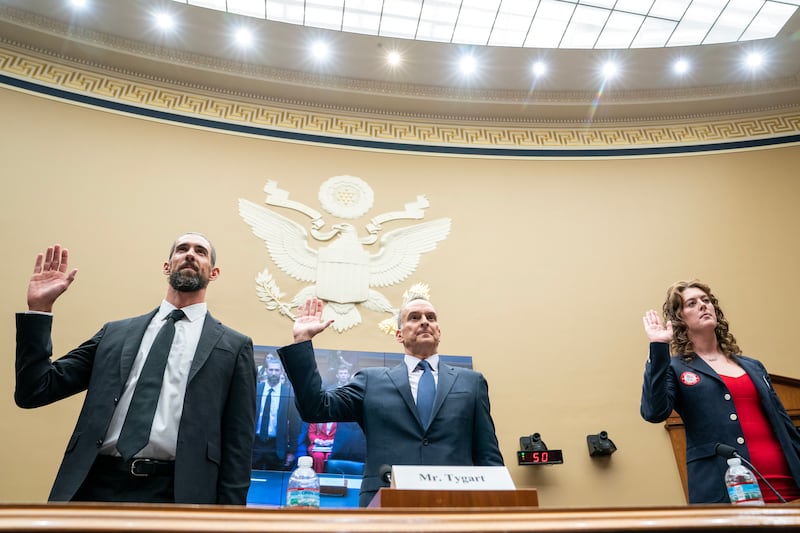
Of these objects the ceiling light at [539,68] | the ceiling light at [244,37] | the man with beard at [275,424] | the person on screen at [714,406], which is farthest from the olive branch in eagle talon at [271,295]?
the ceiling light at [539,68]

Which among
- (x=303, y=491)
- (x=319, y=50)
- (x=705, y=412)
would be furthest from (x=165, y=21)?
(x=705, y=412)

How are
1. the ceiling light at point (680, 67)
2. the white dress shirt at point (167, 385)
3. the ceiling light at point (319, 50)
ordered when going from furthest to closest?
the ceiling light at point (680, 67) < the ceiling light at point (319, 50) < the white dress shirt at point (167, 385)

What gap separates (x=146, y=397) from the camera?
1996 mm

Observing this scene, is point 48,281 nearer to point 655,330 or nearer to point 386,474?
point 386,474

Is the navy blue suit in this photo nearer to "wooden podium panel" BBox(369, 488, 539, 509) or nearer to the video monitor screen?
the video monitor screen

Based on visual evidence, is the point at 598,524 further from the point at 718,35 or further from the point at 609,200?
the point at 718,35

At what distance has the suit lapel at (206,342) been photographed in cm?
212

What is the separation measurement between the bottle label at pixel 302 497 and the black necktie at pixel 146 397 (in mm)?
644

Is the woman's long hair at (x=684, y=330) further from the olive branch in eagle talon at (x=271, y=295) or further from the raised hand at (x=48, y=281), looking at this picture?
the olive branch in eagle talon at (x=271, y=295)

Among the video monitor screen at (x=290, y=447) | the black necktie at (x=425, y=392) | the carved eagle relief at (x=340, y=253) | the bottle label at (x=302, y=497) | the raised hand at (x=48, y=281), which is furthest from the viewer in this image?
the carved eagle relief at (x=340, y=253)

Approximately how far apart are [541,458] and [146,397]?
12.2ft

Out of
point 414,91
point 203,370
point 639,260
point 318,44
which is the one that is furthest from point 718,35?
point 203,370

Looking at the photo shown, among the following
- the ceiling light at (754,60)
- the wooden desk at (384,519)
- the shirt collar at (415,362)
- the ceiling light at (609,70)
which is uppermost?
the ceiling light at (609,70)

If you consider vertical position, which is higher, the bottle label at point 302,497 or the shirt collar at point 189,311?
the shirt collar at point 189,311
